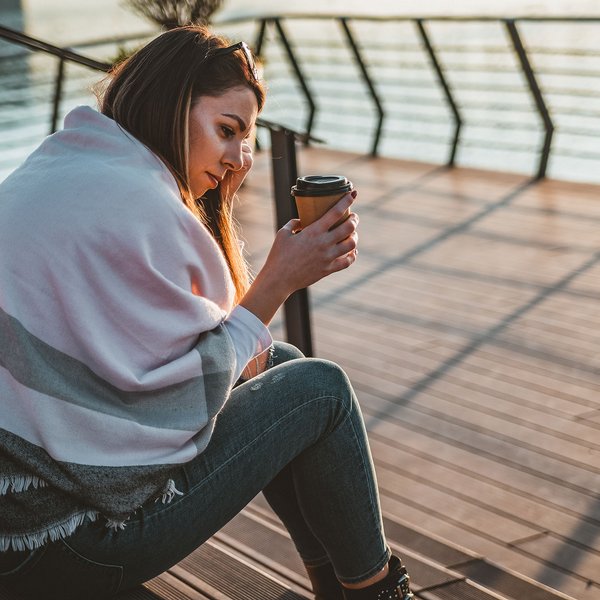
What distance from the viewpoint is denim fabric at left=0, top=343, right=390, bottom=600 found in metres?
1.31

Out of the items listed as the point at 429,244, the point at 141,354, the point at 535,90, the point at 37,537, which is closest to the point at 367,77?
the point at 535,90

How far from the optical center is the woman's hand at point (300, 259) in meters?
1.43

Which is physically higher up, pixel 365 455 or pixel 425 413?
pixel 365 455

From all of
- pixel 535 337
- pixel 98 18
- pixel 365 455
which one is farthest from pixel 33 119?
pixel 98 18

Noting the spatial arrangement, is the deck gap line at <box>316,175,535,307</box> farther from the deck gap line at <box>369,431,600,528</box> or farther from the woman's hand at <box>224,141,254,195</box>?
the woman's hand at <box>224,141,254,195</box>

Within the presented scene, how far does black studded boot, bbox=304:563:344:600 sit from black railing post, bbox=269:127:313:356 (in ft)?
2.22

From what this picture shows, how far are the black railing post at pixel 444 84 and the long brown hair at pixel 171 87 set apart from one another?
4880 millimetres

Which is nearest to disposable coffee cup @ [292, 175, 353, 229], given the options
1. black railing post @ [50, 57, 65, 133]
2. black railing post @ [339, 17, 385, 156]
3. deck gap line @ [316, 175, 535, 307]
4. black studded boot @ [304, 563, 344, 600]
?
black studded boot @ [304, 563, 344, 600]

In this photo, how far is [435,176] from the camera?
235 inches

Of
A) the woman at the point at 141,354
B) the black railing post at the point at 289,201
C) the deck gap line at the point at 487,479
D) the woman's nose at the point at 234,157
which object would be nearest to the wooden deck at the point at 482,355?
the deck gap line at the point at 487,479

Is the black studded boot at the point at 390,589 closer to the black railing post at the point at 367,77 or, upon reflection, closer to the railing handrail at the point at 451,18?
the railing handrail at the point at 451,18

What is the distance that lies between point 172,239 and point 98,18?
24344 millimetres

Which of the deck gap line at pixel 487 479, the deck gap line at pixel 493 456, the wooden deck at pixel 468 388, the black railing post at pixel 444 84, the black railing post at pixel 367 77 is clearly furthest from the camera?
the black railing post at pixel 367 77

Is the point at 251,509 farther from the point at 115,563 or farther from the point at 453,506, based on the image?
the point at 115,563
